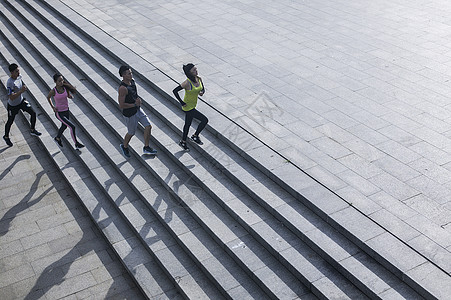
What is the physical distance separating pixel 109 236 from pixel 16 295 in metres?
1.59

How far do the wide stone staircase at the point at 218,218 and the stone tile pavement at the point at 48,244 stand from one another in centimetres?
26

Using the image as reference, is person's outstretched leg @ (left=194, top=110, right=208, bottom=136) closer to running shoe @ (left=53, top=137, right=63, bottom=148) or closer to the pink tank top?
the pink tank top

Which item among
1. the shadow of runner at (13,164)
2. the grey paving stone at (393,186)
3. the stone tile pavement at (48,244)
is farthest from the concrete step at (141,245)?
the grey paving stone at (393,186)

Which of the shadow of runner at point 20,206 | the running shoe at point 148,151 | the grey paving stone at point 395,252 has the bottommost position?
the shadow of runner at point 20,206

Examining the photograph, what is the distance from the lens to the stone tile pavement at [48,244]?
7.79m

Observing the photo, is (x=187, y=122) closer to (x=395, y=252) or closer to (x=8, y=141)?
(x=395, y=252)

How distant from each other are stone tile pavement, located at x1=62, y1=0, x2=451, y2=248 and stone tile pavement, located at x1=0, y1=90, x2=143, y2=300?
3.26 metres

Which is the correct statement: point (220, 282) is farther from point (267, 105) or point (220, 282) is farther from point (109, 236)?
point (267, 105)

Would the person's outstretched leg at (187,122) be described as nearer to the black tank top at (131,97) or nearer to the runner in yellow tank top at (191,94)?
the runner in yellow tank top at (191,94)

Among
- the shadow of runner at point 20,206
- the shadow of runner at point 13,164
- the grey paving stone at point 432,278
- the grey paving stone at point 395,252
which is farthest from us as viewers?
the shadow of runner at point 13,164

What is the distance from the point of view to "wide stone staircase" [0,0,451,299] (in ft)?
22.5

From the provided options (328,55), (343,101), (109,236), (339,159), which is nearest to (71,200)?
(109,236)

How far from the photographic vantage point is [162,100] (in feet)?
36.2

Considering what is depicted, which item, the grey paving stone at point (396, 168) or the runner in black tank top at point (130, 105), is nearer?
the grey paving stone at point (396, 168)
